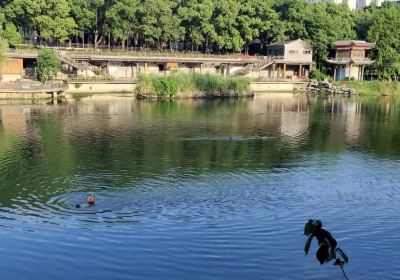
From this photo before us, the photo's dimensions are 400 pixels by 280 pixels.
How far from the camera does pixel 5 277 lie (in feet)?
48.8

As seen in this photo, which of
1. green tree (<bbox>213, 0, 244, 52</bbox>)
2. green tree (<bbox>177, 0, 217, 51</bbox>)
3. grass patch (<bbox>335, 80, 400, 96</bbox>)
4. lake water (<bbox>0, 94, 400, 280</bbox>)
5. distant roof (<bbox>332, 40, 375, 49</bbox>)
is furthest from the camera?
distant roof (<bbox>332, 40, 375, 49</bbox>)

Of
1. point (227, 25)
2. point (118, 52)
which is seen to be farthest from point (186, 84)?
point (227, 25)

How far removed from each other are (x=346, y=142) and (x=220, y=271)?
80.4 ft

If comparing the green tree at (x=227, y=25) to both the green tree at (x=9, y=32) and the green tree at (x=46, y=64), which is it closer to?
the green tree at (x=46, y=64)

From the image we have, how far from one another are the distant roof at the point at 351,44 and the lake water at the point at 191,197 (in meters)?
38.9

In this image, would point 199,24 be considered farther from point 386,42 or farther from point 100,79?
point 386,42

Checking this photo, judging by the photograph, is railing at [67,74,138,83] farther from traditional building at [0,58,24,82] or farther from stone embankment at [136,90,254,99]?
traditional building at [0,58,24,82]

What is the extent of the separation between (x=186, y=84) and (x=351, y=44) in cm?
3103

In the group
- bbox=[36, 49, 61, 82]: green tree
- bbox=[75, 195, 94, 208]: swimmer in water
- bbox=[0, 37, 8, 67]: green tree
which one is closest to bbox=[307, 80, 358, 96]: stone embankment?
bbox=[36, 49, 61, 82]: green tree

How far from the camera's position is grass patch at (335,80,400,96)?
78.3 meters

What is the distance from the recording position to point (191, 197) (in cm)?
2256

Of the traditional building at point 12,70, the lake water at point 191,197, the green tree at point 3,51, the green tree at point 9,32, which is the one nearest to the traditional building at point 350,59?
the lake water at point 191,197

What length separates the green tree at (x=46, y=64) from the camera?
2340 inches

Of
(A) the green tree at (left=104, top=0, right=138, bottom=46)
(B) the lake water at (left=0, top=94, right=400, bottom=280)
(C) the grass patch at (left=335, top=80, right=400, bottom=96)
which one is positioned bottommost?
(B) the lake water at (left=0, top=94, right=400, bottom=280)
